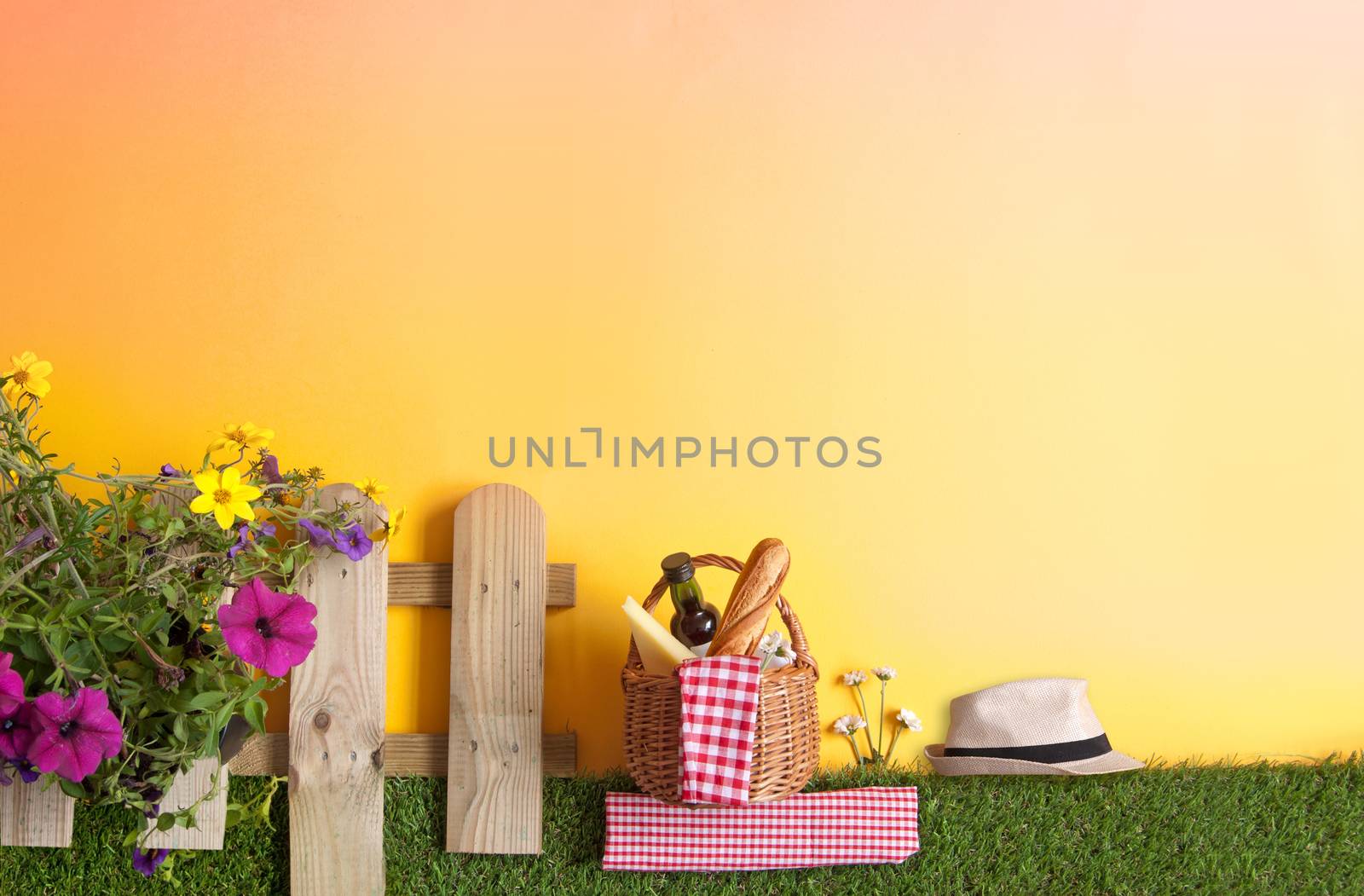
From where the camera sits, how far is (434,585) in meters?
1.39

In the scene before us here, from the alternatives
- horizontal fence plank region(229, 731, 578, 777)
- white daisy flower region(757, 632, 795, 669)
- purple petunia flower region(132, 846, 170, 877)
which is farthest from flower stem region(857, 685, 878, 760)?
purple petunia flower region(132, 846, 170, 877)

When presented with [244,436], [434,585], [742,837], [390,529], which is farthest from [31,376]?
[742,837]

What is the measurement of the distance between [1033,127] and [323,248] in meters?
1.07

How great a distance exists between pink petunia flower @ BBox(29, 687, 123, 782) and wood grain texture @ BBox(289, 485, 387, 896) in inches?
15.1

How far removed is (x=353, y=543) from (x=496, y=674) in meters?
0.26

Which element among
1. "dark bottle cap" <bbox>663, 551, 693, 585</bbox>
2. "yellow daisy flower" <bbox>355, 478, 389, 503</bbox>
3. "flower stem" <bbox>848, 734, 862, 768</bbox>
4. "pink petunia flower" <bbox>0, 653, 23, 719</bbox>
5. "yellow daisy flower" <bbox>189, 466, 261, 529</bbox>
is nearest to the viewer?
"pink petunia flower" <bbox>0, 653, 23, 719</bbox>

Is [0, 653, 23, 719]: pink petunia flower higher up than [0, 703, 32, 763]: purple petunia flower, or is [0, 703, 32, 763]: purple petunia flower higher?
[0, 653, 23, 719]: pink petunia flower

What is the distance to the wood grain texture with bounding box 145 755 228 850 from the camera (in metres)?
1.33

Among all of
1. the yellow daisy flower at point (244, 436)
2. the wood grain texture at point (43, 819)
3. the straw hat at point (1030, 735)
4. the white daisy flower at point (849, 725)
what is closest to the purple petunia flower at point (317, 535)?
the yellow daisy flower at point (244, 436)

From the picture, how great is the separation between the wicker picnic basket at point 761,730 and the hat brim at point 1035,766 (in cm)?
23

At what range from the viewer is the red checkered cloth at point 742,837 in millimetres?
1324

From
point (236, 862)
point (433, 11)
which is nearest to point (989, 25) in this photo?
point (433, 11)

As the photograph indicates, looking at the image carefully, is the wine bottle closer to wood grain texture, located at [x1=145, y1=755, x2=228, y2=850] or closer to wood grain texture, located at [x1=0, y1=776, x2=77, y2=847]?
wood grain texture, located at [x1=145, y1=755, x2=228, y2=850]

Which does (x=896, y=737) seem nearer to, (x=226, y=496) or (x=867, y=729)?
(x=867, y=729)
